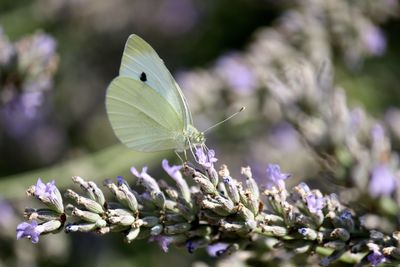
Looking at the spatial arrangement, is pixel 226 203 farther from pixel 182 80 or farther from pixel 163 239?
pixel 182 80

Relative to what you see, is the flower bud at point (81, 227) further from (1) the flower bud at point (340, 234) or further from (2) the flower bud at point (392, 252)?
(2) the flower bud at point (392, 252)

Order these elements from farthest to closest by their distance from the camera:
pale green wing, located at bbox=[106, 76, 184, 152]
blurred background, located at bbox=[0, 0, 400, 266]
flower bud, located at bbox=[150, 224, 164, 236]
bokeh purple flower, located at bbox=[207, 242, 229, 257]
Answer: blurred background, located at bbox=[0, 0, 400, 266], pale green wing, located at bbox=[106, 76, 184, 152], bokeh purple flower, located at bbox=[207, 242, 229, 257], flower bud, located at bbox=[150, 224, 164, 236]

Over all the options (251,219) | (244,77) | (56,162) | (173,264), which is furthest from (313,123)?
(56,162)

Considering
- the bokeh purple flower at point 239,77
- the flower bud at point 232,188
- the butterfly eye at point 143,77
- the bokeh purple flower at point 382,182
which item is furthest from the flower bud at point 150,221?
the bokeh purple flower at point 239,77

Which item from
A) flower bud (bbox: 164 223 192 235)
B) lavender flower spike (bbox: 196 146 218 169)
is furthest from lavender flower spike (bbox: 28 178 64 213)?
lavender flower spike (bbox: 196 146 218 169)

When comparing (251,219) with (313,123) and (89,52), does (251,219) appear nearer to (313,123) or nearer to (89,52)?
(313,123)

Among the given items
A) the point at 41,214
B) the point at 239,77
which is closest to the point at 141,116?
the point at 41,214

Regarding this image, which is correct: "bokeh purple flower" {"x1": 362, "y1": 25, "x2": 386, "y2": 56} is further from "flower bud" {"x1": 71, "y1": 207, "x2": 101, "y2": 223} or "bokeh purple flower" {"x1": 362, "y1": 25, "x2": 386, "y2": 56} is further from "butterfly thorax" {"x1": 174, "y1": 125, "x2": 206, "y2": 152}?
"flower bud" {"x1": 71, "y1": 207, "x2": 101, "y2": 223}
